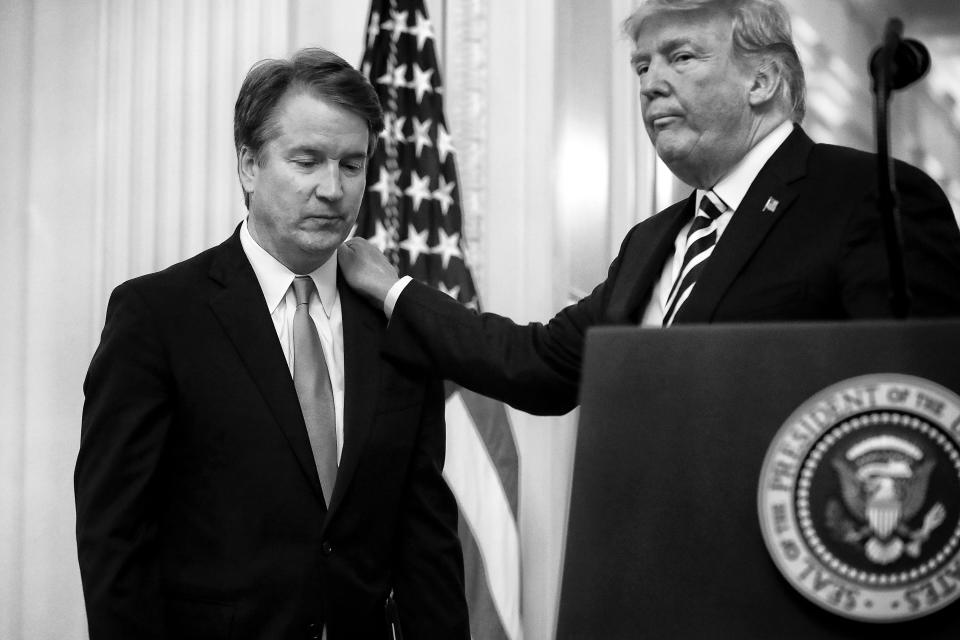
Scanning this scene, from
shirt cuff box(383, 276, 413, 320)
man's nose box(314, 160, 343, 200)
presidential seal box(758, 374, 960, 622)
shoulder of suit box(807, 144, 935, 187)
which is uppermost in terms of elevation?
man's nose box(314, 160, 343, 200)

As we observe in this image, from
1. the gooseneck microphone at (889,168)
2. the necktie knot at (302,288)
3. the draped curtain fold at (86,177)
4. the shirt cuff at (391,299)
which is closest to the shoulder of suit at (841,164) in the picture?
the gooseneck microphone at (889,168)

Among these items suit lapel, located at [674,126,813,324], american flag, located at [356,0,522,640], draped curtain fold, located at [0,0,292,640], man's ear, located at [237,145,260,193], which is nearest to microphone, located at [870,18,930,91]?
suit lapel, located at [674,126,813,324]

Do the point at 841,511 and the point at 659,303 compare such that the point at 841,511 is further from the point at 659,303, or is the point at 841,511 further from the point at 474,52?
the point at 474,52

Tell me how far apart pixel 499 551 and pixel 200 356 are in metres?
1.95

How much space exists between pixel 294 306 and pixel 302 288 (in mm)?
36

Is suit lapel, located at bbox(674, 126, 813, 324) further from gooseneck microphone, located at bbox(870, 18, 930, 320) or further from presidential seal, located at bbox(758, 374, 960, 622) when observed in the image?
presidential seal, located at bbox(758, 374, 960, 622)

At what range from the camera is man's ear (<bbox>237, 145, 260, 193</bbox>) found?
2166 mm

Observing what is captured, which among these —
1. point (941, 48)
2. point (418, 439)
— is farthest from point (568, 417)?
point (418, 439)

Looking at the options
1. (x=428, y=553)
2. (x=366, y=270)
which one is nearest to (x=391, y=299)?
(x=366, y=270)

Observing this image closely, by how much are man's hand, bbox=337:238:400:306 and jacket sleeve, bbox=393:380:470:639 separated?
9.2 inches

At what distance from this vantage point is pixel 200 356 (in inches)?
78.4

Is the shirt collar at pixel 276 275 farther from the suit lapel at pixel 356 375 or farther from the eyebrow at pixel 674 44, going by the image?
the eyebrow at pixel 674 44

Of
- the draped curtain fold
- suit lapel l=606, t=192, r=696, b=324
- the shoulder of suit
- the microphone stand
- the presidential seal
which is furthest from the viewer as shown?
the draped curtain fold

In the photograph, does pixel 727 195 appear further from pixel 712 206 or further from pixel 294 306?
pixel 294 306
